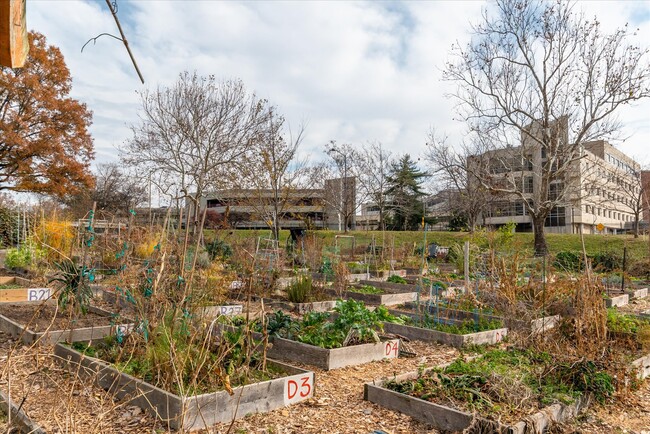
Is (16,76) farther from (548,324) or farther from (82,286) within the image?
(548,324)

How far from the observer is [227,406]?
3.77 meters

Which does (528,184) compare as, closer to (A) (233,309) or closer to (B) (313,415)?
(A) (233,309)

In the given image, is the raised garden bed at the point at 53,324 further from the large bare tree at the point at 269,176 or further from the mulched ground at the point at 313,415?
the large bare tree at the point at 269,176

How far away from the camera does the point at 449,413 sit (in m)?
3.69

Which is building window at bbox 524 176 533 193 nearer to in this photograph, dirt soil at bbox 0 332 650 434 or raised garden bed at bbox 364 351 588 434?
dirt soil at bbox 0 332 650 434

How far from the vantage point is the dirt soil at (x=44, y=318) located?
6.14m

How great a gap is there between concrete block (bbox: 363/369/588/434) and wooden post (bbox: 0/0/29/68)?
3446 millimetres

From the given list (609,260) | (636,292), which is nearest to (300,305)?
(636,292)

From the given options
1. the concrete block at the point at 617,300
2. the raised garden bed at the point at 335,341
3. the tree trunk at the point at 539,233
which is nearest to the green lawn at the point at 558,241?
the tree trunk at the point at 539,233

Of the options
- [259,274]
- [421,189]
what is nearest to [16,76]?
[259,274]

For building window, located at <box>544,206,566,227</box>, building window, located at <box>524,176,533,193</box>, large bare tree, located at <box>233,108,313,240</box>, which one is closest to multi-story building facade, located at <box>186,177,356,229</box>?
large bare tree, located at <box>233,108,313,240</box>

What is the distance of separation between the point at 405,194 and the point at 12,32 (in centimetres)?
4338

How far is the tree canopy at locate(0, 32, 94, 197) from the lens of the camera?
2408 cm

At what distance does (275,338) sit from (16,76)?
25.3 meters
